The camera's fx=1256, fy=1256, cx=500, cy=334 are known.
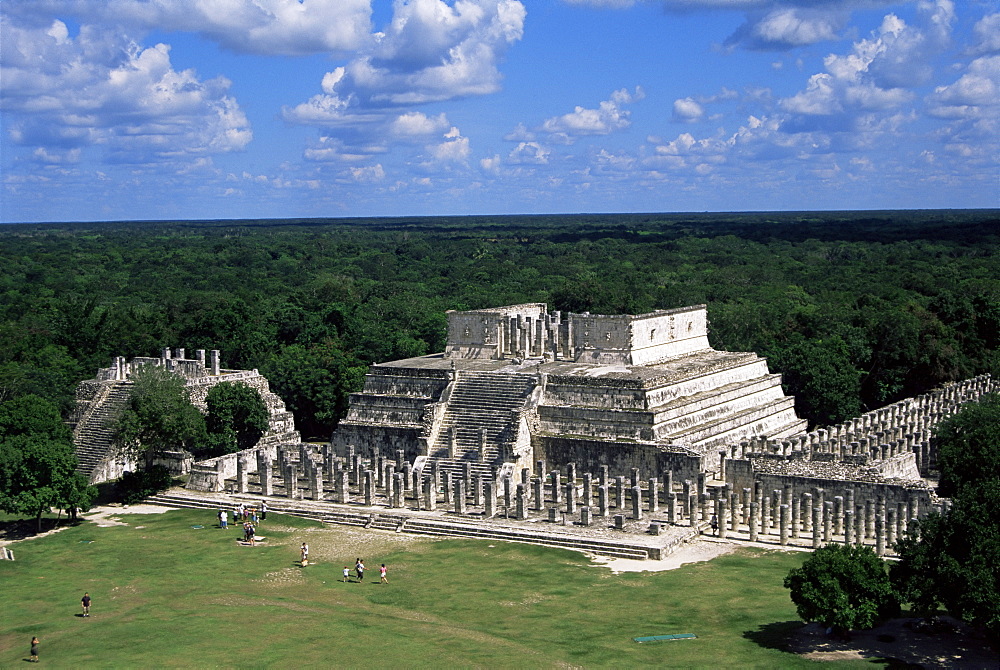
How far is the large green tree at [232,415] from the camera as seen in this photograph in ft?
169

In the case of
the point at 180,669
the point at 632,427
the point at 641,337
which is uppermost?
the point at 641,337

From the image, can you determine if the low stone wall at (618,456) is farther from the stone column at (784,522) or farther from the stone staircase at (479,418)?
the stone column at (784,522)

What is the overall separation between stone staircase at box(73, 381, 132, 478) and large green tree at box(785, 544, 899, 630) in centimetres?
3144

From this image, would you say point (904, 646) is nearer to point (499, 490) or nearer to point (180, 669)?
point (180, 669)

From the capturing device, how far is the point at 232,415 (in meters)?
52.1

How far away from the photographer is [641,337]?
49781 mm

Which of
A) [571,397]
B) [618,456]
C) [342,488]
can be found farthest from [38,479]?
[618,456]

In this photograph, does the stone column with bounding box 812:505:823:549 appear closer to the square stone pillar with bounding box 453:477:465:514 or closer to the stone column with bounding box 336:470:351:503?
the square stone pillar with bounding box 453:477:465:514

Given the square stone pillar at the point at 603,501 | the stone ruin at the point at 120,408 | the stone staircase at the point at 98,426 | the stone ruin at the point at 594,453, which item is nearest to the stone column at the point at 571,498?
the stone ruin at the point at 594,453

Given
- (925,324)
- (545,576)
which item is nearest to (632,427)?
(545,576)

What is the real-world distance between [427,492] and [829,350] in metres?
27.5

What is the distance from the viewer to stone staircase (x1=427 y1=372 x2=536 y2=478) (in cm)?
4528

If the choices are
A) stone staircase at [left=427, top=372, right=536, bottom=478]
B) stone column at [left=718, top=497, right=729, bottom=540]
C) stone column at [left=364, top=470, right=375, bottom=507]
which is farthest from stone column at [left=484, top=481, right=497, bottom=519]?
stone column at [left=718, top=497, right=729, bottom=540]

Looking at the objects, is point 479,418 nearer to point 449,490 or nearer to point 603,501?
point 449,490
